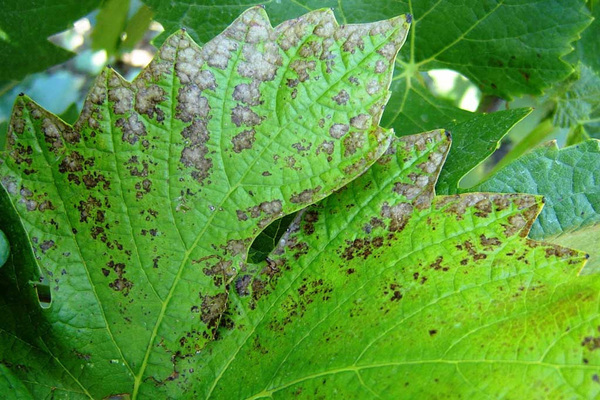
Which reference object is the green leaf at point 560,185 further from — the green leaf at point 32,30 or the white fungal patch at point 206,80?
the green leaf at point 32,30

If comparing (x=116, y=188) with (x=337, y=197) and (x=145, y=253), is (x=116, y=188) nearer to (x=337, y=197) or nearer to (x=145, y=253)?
(x=145, y=253)

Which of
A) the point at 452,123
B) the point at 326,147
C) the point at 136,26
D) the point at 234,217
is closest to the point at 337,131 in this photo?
the point at 326,147

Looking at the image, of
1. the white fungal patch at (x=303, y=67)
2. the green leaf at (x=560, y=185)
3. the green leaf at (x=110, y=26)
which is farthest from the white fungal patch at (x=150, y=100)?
the green leaf at (x=110, y=26)

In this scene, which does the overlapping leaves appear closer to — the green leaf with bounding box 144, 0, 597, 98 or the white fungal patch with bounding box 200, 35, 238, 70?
the white fungal patch with bounding box 200, 35, 238, 70

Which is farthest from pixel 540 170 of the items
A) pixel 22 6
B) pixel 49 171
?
pixel 22 6

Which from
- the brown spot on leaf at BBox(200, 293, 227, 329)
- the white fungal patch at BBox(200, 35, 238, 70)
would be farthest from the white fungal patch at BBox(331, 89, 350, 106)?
the brown spot on leaf at BBox(200, 293, 227, 329)

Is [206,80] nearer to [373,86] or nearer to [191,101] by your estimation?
[191,101]
